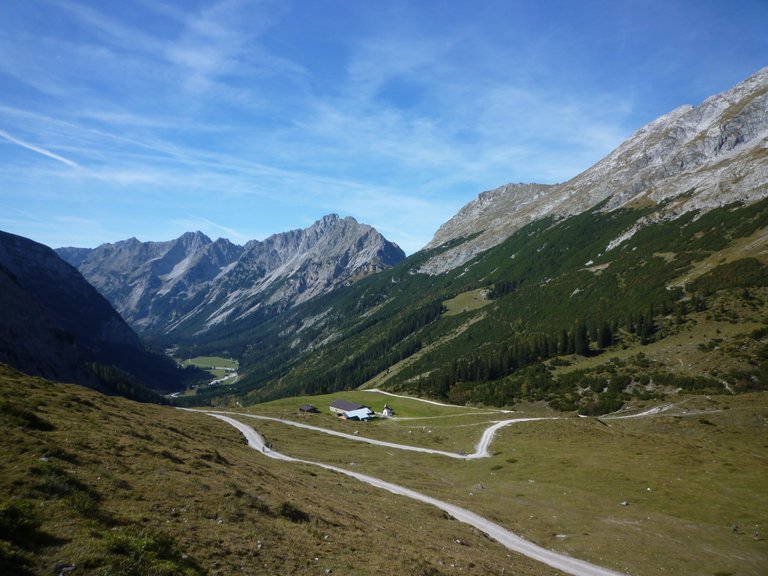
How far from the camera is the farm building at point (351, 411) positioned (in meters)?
122

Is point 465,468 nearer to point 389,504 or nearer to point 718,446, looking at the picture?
point 389,504

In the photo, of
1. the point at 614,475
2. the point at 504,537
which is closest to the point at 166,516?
the point at 504,537

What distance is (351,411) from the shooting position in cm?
12331

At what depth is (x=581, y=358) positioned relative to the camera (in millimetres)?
159750

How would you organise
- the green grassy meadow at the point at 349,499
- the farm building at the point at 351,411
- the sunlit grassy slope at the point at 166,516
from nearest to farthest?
the sunlit grassy slope at the point at 166,516
the green grassy meadow at the point at 349,499
the farm building at the point at 351,411

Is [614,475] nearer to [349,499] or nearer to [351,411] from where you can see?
[349,499]

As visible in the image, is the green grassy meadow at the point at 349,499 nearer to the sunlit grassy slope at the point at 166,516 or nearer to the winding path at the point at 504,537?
the sunlit grassy slope at the point at 166,516

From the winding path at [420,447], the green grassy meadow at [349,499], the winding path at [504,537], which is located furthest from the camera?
the winding path at [420,447]

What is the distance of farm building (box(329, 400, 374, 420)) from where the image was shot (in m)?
122

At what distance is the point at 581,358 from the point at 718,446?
89258mm

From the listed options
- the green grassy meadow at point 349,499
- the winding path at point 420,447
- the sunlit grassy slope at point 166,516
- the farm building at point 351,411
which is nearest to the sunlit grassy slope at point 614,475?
the green grassy meadow at point 349,499

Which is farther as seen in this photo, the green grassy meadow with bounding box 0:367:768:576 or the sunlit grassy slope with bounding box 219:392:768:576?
the sunlit grassy slope with bounding box 219:392:768:576

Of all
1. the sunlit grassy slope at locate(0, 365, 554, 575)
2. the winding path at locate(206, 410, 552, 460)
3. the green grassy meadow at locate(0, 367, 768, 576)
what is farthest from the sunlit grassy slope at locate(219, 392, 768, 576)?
the sunlit grassy slope at locate(0, 365, 554, 575)

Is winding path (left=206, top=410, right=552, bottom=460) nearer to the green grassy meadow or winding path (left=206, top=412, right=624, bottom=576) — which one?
the green grassy meadow
